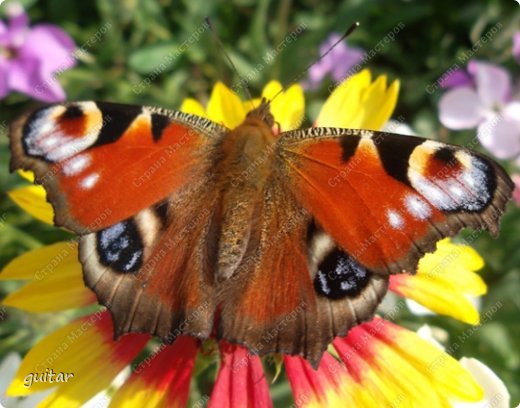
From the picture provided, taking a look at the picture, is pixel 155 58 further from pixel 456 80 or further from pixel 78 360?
pixel 78 360

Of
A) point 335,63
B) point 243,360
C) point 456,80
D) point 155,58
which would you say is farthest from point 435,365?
point 155,58

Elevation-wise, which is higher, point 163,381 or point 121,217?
point 121,217

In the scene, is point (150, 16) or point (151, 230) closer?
point (151, 230)

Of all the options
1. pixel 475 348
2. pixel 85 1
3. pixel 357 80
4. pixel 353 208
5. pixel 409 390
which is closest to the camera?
pixel 353 208

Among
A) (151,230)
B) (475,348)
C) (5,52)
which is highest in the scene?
(151,230)

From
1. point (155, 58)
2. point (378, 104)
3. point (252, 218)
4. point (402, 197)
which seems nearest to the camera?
point (402, 197)

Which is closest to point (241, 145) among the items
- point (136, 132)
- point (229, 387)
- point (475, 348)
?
point (136, 132)

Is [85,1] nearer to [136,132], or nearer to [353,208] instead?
[136,132]
